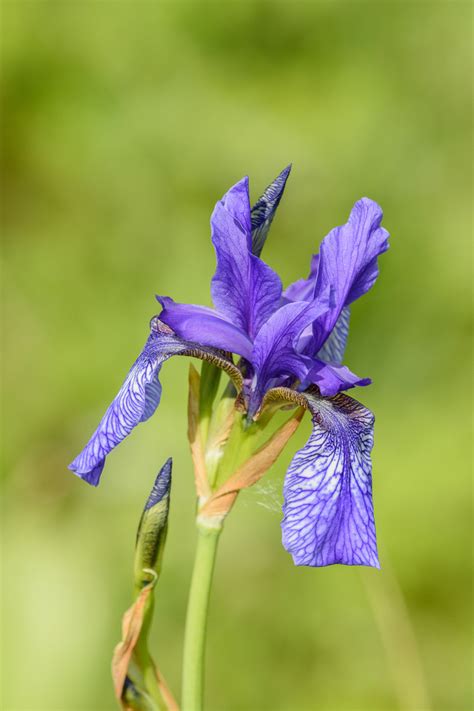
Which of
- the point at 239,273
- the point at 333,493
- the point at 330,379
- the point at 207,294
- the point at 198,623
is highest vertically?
the point at 207,294

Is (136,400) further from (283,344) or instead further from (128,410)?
(283,344)

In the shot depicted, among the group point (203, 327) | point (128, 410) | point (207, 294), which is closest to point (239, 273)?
point (203, 327)

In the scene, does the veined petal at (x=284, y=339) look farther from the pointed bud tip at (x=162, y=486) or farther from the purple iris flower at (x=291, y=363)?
the pointed bud tip at (x=162, y=486)

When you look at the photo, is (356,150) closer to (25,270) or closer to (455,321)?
(455,321)

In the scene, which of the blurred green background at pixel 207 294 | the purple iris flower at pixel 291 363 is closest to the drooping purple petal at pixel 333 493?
the purple iris flower at pixel 291 363

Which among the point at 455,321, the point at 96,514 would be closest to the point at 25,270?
the point at 96,514

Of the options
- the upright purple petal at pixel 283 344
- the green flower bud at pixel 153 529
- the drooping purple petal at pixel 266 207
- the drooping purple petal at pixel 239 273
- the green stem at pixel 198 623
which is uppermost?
the drooping purple petal at pixel 266 207
